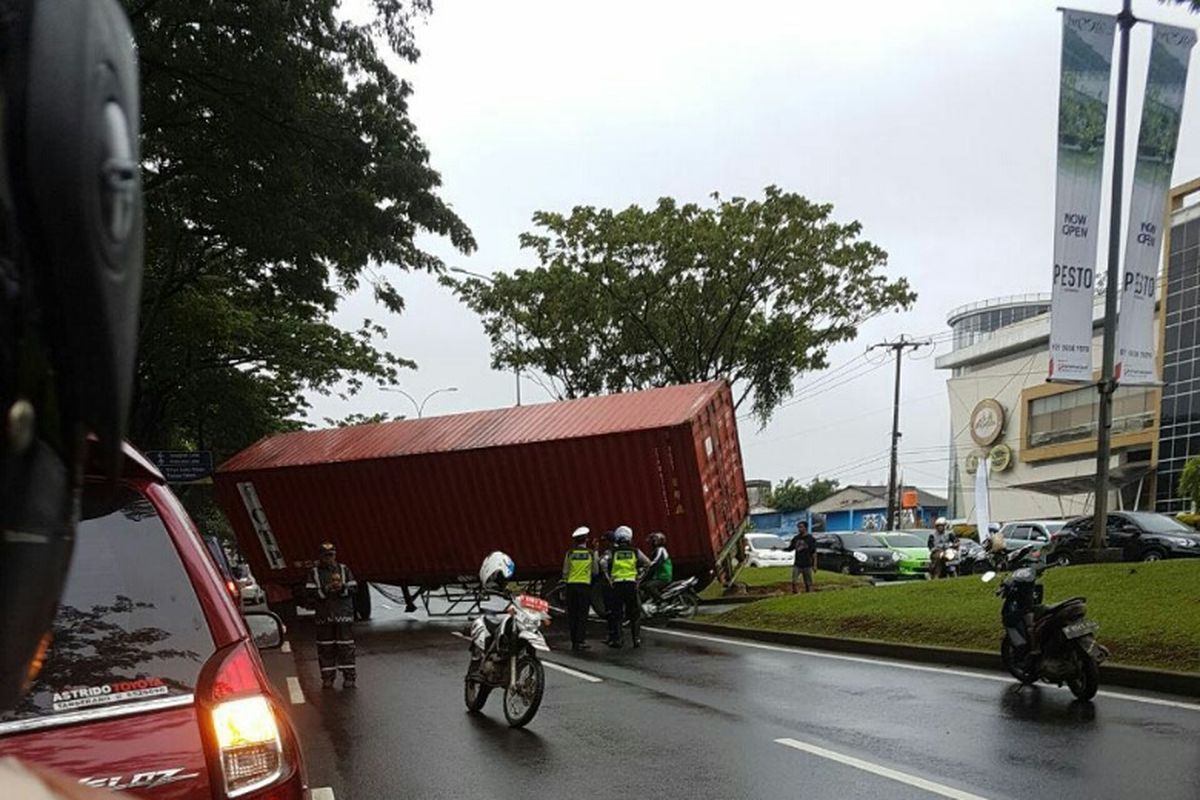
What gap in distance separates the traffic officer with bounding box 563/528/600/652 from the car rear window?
37.1 feet

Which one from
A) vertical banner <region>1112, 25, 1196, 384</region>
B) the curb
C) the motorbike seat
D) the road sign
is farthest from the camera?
the road sign

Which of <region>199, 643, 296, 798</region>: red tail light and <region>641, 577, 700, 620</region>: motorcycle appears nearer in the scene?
<region>199, 643, 296, 798</region>: red tail light

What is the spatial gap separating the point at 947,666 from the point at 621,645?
435cm

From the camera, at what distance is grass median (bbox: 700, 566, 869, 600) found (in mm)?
22672

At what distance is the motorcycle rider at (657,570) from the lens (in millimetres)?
16906

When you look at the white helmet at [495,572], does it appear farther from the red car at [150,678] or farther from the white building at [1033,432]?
the white building at [1033,432]

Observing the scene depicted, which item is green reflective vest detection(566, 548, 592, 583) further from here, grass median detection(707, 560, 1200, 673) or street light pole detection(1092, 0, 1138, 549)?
street light pole detection(1092, 0, 1138, 549)

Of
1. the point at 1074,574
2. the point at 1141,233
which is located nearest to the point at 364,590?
the point at 1074,574

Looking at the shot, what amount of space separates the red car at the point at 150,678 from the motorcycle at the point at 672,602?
15.0 m

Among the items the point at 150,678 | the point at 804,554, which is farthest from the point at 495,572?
the point at 804,554

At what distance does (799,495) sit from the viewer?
10669cm

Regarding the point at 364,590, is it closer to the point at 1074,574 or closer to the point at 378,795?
the point at 1074,574

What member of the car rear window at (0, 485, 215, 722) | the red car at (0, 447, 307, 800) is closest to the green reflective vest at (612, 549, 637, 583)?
the red car at (0, 447, 307, 800)

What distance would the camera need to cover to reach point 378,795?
650cm
